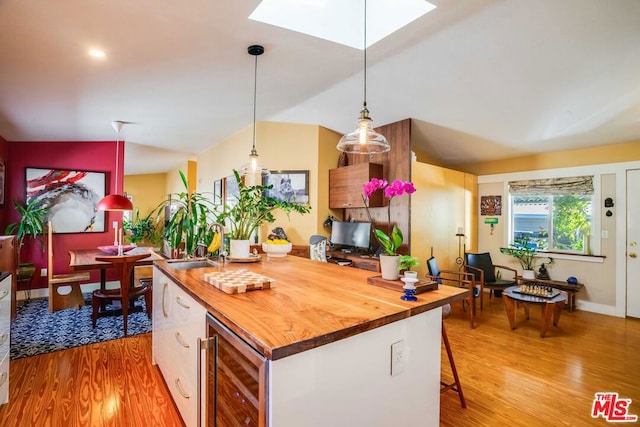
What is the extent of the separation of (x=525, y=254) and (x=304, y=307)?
192 inches

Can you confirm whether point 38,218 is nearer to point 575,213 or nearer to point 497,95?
point 497,95

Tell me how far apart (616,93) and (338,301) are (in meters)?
3.64

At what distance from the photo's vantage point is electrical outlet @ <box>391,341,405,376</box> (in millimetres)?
1243

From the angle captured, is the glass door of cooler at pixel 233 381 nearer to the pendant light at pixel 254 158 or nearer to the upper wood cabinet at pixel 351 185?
the pendant light at pixel 254 158

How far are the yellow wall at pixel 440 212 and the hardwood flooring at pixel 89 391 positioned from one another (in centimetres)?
329

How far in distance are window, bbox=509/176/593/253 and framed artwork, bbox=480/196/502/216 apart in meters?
0.19

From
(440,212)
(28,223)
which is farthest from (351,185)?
(28,223)

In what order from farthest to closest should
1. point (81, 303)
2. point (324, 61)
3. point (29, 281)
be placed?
point (29, 281)
point (81, 303)
point (324, 61)

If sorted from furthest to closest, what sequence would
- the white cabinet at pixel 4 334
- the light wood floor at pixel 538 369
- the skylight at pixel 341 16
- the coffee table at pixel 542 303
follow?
the coffee table at pixel 542 303 → the skylight at pixel 341 16 → the light wood floor at pixel 538 369 → the white cabinet at pixel 4 334

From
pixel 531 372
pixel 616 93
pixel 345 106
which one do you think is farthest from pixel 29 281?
pixel 616 93

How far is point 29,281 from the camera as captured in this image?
450 centimetres

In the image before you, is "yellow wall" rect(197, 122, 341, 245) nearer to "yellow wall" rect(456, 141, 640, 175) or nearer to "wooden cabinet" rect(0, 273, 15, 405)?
"yellow wall" rect(456, 141, 640, 175)

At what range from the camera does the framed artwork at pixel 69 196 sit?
474 cm

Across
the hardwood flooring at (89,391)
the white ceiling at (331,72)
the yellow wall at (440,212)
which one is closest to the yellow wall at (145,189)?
the white ceiling at (331,72)
